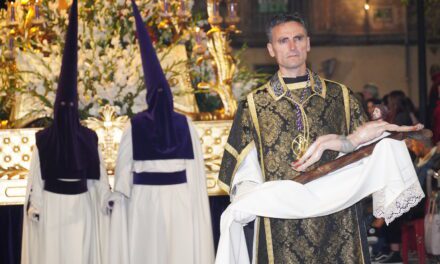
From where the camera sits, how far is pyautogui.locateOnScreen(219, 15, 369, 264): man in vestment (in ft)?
A: 20.0

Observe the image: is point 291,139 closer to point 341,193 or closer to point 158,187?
point 341,193

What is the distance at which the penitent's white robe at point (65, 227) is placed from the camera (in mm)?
8961

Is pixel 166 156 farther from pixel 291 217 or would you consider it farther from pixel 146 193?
pixel 291 217

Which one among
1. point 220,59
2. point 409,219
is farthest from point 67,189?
point 409,219

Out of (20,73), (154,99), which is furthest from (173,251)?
(20,73)

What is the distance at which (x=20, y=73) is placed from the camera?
31.8ft

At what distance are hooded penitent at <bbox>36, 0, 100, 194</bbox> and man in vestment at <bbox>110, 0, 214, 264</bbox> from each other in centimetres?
24

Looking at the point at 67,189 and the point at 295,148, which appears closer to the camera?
the point at 295,148

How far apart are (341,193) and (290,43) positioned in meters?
0.81

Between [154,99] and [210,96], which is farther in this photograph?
[210,96]

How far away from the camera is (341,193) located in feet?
19.1

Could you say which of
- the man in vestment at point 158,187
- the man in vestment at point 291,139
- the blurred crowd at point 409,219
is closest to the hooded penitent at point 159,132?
the man in vestment at point 158,187

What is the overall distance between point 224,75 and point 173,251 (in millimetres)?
1535

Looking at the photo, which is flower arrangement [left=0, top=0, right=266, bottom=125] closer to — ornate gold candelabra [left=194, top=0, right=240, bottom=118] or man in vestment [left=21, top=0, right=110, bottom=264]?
ornate gold candelabra [left=194, top=0, right=240, bottom=118]
